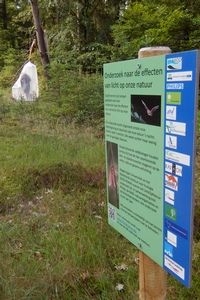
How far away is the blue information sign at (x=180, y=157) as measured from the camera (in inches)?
74.4

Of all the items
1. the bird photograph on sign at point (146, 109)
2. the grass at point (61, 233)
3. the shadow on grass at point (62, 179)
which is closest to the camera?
the bird photograph on sign at point (146, 109)

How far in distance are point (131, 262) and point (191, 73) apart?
201cm

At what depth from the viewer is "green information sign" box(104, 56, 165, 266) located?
214 centimetres

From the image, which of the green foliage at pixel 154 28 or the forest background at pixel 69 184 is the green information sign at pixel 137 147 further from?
the green foliage at pixel 154 28

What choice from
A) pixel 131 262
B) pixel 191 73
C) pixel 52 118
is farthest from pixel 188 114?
pixel 52 118

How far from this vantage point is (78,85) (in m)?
10.3

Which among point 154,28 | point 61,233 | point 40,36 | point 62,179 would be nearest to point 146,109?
point 61,233

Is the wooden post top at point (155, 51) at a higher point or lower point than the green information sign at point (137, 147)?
higher

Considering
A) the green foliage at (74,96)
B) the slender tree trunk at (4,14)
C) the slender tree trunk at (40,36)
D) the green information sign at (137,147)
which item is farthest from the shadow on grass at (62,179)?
the slender tree trunk at (4,14)

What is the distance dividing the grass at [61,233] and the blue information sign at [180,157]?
1.04 meters

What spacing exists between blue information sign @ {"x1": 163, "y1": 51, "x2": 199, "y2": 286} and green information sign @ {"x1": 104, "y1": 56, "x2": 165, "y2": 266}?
0.03 metres

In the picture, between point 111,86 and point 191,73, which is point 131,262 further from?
point 191,73

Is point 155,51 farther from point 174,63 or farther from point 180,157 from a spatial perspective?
point 180,157

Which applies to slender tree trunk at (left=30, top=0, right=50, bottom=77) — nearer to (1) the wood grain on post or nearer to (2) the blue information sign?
(1) the wood grain on post
